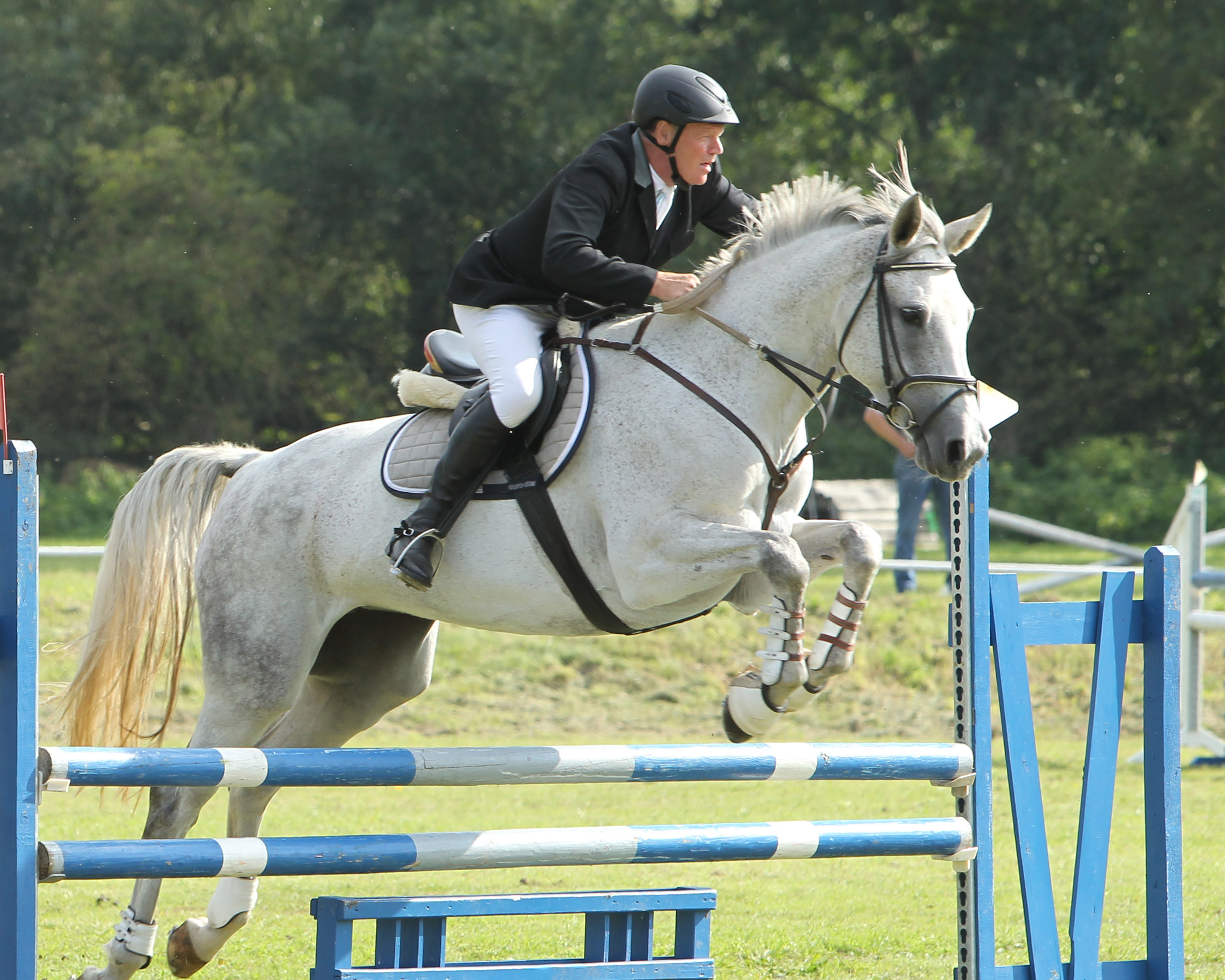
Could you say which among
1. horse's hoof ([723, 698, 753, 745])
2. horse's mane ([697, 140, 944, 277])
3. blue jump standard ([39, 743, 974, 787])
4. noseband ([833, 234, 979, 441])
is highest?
horse's mane ([697, 140, 944, 277])


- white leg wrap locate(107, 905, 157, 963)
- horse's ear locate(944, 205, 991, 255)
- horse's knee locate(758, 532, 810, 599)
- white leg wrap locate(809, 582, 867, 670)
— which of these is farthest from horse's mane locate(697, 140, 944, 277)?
white leg wrap locate(107, 905, 157, 963)

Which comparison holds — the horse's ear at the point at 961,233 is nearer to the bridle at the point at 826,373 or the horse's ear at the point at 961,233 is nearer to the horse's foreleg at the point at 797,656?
the bridle at the point at 826,373

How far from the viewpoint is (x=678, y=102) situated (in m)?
3.58

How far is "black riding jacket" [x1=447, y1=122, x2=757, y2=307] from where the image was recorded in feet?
11.6

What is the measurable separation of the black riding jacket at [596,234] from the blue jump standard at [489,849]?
128 cm

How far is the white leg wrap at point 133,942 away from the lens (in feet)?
12.2

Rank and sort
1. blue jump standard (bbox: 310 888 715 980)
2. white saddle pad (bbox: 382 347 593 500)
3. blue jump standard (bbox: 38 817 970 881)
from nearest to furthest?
blue jump standard (bbox: 38 817 970 881), blue jump standard (bbox: 310 888 715 980), white saddle pad (bbox: 382 347 593 500)

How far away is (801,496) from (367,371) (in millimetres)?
23873

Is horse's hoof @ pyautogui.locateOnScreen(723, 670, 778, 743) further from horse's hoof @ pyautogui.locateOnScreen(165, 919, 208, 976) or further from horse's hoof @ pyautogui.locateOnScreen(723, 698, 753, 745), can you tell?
horse's hoof @ pyautogui.locateOnScreen(165, 919, 208, 976)

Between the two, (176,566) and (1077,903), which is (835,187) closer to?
(1077,903)

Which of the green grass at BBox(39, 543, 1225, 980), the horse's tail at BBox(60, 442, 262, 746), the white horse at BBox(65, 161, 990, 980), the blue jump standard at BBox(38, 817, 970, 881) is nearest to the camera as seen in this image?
the blue jump standard at BBox(38, 817, 970, 881)

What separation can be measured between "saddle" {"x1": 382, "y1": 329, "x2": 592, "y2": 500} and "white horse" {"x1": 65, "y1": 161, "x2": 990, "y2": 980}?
4 centimetres

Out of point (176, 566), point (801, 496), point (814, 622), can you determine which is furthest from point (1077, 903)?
point (814, 622)

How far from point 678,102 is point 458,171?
78.9 ft
